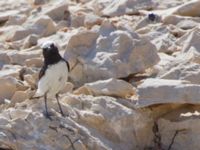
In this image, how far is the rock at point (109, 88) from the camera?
11.1m

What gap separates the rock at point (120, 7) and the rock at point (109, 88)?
12.5 ft

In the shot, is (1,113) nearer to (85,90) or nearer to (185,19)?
(85,90)

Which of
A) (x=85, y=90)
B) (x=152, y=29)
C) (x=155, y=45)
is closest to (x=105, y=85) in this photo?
(x=85, y=90)

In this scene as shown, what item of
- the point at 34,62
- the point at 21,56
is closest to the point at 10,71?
the point at 34,62

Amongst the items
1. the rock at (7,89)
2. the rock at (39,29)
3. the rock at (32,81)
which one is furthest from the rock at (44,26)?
the rock at (7,89)

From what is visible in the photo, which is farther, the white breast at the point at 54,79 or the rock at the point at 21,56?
the rock at the point at 21,56

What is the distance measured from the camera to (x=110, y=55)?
479 inches

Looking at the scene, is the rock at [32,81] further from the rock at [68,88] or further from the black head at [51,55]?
the black head at [51,55]

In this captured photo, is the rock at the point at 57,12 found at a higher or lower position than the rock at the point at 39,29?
lower

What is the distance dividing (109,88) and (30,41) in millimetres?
3272

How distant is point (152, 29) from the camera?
549 inches

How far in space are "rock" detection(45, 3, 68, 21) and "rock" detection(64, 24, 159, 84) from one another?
3021 mm

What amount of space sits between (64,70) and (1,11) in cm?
588

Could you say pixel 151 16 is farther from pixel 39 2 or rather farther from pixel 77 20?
pixel 39 2
